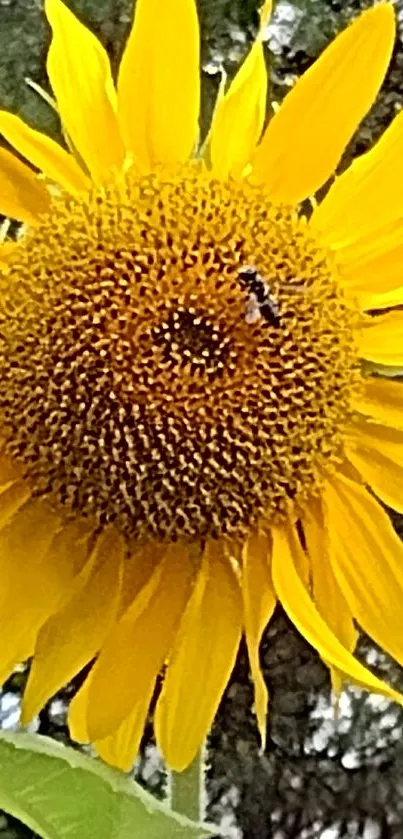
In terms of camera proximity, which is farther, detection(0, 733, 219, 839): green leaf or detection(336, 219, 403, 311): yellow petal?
detection(336, 219, 403, 311): yellow petal

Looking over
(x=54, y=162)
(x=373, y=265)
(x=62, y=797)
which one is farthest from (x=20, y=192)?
(x=62, y=797)

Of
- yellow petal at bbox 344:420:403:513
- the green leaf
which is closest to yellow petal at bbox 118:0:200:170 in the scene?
yellow petal at bbox 344:420:403:513

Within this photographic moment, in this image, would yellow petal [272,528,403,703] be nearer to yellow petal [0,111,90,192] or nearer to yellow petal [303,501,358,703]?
yellow petal [303,501,358,703]

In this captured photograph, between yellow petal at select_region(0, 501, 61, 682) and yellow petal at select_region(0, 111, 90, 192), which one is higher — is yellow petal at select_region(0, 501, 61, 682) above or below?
below

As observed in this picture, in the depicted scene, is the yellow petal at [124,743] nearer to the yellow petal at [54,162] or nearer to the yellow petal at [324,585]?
the yellow petal at [324,585]

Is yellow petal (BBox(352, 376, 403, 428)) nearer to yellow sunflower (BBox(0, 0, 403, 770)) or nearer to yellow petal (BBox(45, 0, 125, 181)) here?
yellow sunflower (BBox(0, 0, 403, 770))

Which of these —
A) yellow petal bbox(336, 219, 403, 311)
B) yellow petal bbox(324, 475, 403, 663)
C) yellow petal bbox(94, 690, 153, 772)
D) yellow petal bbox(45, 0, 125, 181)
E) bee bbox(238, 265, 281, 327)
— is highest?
yellow petal bbox(45, 0, 125, 181)

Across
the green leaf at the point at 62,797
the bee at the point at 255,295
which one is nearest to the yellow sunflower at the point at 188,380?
the bee at the point at 255,295
